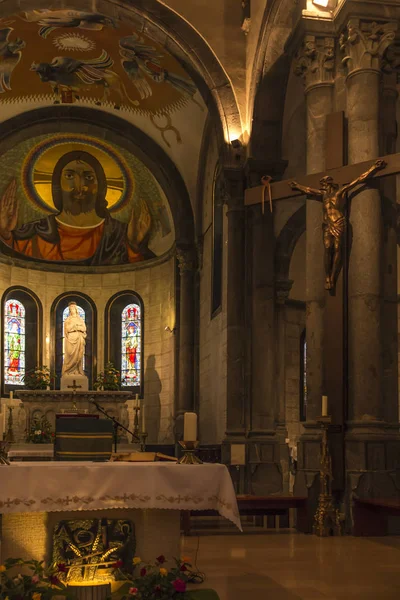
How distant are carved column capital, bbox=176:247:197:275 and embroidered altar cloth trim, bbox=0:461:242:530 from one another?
18139mm

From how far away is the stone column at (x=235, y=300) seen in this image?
16609 millimetres

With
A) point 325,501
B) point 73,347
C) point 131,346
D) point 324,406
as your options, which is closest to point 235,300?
point 324,406

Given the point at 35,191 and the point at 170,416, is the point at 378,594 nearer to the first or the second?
the point at 170,416

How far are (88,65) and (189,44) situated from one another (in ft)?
17.5

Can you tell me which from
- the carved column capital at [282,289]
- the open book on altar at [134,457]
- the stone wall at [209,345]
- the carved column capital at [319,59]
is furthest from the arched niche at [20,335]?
the open book on altar at [134,457]

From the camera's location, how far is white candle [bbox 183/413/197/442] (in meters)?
6.54

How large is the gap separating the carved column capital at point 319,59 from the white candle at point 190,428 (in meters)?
7.29

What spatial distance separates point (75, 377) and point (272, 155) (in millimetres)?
9365

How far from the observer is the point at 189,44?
17625mm

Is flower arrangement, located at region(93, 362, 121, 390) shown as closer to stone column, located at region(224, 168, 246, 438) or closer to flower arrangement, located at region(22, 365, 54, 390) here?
flower arrangement, located at region(22, 365, 54, 390)

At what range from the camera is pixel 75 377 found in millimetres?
23422

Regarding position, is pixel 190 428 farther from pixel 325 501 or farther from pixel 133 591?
pixel 325 501

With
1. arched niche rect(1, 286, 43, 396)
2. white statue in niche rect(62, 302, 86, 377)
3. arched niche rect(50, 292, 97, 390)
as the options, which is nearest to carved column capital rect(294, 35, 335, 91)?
white statue in niche rect(62, 302, 86, 377)

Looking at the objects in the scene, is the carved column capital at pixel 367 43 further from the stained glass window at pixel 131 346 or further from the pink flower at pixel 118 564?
the stained glass window at pixel 131 346
